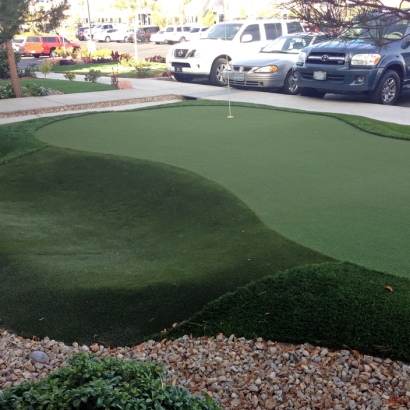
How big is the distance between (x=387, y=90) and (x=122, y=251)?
957 centimetres

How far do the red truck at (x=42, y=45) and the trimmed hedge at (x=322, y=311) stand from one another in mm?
32732

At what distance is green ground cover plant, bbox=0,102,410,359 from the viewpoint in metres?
3.73

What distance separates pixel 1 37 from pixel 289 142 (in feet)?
28.9

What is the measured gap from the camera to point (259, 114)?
10.6 metres

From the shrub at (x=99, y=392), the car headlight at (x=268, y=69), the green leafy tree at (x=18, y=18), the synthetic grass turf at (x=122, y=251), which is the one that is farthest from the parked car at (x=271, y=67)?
the shrub at (x=99, y=392)

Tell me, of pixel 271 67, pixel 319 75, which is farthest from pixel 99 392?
pixel 271 67

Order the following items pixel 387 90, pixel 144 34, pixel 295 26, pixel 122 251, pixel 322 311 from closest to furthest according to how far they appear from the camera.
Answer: pixel 322 311 → pixel 122 251 → pixel 295 26 → pixel 387 90 → pixel 144 34

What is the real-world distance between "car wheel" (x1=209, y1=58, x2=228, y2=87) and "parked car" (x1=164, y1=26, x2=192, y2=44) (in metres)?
31.4

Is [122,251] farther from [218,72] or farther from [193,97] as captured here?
[218,72]

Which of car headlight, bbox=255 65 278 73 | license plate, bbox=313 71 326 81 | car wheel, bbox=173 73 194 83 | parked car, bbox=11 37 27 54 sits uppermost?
parked car, bbox=11 37 27 54

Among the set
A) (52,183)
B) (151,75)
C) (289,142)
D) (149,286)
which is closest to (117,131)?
(52,183)

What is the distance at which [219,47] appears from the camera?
16.8 metres

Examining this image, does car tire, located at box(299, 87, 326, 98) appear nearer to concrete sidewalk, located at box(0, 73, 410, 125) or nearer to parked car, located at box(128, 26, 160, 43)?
concrete sidewalk, located at box(0, 73, 410, 125)

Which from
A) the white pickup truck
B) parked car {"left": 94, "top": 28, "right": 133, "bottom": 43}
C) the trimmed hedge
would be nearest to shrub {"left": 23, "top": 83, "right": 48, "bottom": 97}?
the white pickup truck
